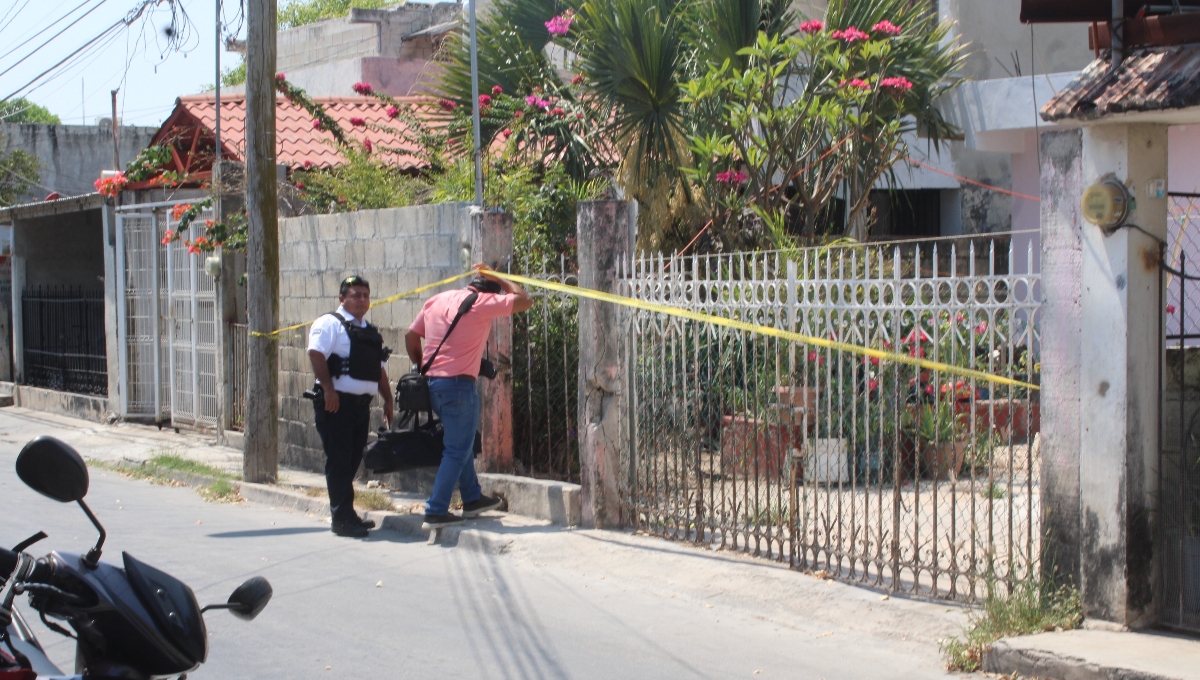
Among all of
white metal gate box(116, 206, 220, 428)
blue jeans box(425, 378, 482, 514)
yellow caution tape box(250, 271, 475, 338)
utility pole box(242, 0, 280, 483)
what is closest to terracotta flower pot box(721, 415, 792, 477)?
blue jeans box(425, 378, 482, 514)

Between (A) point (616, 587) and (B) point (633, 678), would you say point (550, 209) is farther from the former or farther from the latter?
(B) point (633, 678)

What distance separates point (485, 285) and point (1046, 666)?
441cm

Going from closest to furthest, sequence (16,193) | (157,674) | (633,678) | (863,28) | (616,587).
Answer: (157,674), (633,678), (616,587), (863,28), (16,193)

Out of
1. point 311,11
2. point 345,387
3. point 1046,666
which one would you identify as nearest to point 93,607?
point 1046,666

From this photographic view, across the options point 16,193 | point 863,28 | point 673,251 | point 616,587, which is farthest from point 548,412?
point 16,193

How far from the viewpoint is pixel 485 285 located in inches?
307

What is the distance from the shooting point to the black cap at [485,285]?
7.76 m

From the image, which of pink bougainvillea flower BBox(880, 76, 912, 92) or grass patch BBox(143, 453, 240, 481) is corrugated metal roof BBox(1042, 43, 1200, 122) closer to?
pink bougainvillea flower BBox(880, 76, 912, 92)

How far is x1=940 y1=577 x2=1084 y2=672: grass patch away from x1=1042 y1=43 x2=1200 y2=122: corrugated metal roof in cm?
210

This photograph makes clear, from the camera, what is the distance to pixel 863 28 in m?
10.5

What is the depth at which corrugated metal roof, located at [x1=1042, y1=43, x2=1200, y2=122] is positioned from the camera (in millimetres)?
4648

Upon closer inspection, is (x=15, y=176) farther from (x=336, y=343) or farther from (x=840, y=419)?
(x=840, y=419)

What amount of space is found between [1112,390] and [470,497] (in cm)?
444

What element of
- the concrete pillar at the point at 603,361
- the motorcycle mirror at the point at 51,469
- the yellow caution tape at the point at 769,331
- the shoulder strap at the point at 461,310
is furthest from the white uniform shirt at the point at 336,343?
the motorcycle mirror at the point at 51,469
